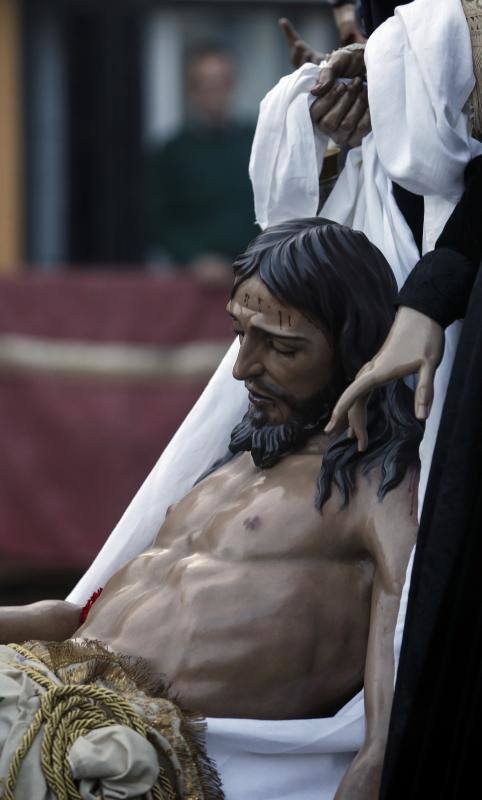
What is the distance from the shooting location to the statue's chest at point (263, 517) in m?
2.84

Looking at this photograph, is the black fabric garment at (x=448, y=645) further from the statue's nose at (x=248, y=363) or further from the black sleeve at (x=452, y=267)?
the statue's nose at (x=248, y=363)

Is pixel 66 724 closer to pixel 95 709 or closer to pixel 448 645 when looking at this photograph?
pixel 95 709

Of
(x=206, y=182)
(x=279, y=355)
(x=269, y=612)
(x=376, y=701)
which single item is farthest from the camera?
(x=206, y=182)

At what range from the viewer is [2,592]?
7.19 meters

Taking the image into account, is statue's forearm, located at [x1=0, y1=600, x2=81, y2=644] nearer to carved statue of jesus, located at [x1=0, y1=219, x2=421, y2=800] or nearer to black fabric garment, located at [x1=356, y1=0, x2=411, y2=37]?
carved statue of jesus, located at [x1=0, y1=219, x2=421, y2=800]

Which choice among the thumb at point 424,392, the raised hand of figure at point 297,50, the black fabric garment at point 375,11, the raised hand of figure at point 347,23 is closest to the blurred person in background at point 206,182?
the raised hand of figure at point 347,23

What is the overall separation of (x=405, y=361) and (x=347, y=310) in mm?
262

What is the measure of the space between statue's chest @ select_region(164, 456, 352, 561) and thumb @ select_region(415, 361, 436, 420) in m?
0.28

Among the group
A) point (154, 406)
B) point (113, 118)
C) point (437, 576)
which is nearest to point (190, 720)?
point (437, 576)

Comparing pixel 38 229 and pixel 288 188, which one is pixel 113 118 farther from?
pixel 288 188

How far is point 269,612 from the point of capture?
9.20 ft

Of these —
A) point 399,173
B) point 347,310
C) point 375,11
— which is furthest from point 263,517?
point 375,11

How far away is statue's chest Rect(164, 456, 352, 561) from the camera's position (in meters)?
2.84

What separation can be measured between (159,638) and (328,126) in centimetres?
90
